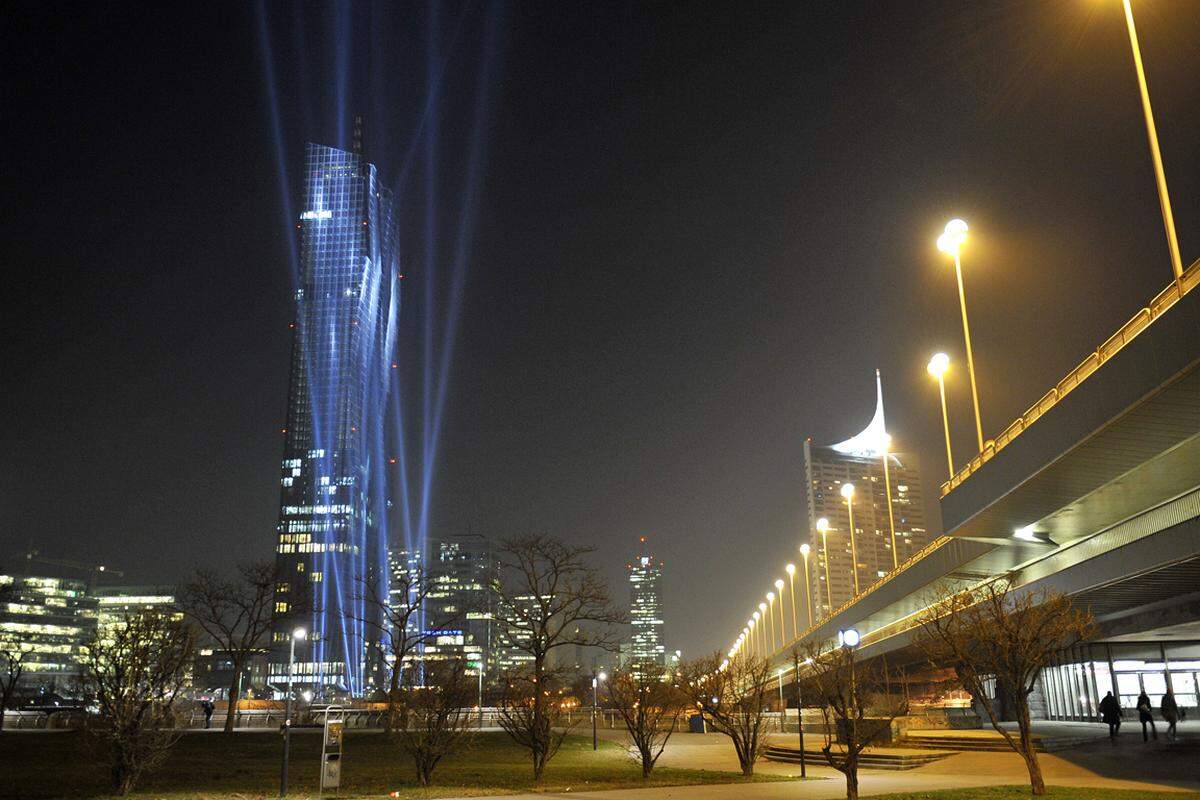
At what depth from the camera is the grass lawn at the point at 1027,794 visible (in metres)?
18.7

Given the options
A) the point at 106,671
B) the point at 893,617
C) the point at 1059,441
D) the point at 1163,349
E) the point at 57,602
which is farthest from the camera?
the point at 57,602

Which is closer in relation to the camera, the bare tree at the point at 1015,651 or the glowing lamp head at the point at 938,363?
the bare tree at the point at 1015,651

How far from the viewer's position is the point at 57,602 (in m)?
182

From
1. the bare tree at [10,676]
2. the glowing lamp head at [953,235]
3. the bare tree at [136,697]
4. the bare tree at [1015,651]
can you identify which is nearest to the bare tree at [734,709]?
the bare tree at [1015,651]

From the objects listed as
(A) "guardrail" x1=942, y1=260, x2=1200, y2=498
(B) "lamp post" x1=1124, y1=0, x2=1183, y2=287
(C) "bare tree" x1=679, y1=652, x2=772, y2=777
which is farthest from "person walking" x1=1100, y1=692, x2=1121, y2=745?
(B) "lamp post" x1=1124, y1=0, x2=1183, y2=287

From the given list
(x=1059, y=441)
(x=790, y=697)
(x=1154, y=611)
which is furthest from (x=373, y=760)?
(x=790, y=697)

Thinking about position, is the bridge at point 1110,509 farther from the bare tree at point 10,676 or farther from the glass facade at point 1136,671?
the bare tree at point 10,676

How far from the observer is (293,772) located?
27203 millimetres

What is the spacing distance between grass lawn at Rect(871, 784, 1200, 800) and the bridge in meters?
8.28

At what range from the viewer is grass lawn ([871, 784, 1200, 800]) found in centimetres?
1869

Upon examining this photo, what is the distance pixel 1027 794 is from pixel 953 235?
1081 inches

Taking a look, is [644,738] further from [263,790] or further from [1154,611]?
[1154,611]

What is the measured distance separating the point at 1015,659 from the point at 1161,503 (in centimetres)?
1380

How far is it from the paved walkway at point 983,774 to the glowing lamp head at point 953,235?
69.1 ft
